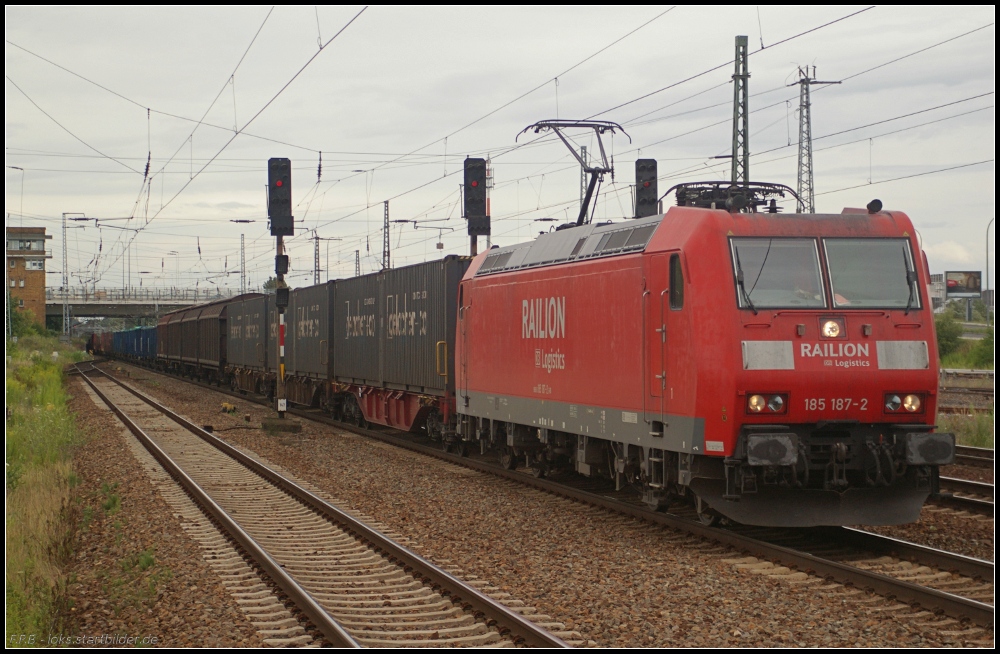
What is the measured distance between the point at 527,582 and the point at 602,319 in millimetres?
3999

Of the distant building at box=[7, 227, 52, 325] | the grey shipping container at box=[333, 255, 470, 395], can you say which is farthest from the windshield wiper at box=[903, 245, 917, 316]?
the distant building at box=[7, 227, 52, 325]

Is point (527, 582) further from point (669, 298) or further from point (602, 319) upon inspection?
point (602, 319)

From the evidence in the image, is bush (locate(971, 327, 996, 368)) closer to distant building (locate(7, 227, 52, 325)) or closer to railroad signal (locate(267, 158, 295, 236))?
railroad signal (locate(267, 158, 295, 236))

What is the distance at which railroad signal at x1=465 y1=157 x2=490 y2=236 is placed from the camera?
24.5 metres

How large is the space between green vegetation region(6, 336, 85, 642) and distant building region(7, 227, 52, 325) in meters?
66.5

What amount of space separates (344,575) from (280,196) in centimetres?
1619

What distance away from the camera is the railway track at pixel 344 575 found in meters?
7.42

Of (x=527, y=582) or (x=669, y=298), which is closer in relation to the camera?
(x=527, y=582)

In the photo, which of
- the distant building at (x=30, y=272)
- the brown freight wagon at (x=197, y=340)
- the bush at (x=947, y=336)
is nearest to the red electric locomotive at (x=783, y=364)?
the brown freight wagon at (x=197, y=340)

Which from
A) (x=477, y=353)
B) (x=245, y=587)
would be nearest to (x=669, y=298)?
(x=245, y=587)

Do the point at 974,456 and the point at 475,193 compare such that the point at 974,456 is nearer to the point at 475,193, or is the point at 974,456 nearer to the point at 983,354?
the point at 475,193

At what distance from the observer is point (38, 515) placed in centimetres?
1216

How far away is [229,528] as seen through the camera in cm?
1157

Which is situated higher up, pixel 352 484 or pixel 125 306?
pixel 125 306
